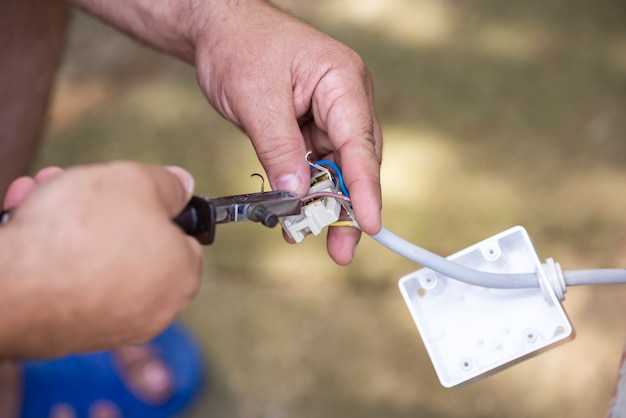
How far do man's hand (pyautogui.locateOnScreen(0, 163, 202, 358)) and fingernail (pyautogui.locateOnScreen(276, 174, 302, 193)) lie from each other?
0.27 m

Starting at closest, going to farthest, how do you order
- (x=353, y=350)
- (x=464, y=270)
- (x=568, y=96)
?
(x=464, y=270)
(x=353, y=350)
(x=568, y=96)

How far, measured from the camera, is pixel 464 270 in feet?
2.65

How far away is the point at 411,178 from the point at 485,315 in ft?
2.75

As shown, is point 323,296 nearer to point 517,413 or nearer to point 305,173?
point 517,413

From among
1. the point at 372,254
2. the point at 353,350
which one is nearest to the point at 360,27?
the point at 372,254

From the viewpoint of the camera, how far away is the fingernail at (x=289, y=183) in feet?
2.88

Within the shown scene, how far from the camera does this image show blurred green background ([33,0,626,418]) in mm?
1447

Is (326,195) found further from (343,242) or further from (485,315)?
(485,315)

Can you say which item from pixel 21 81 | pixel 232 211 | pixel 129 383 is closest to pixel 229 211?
pixel 232 211

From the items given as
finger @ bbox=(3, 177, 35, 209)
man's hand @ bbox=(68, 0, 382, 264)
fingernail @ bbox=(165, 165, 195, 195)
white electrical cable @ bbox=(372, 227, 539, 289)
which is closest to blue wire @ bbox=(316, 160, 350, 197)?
man's hand @ bbox=(68, 0, 382, 264)

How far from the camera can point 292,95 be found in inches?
38.8

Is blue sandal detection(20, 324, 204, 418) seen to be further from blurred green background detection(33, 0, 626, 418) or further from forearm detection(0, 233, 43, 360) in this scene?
forearm detection(0, 233, 43, 360)

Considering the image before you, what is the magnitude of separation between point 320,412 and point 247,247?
1.49ft

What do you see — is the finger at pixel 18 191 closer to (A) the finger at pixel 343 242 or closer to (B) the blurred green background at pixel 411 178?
(A) the finger at pixel 343 242
